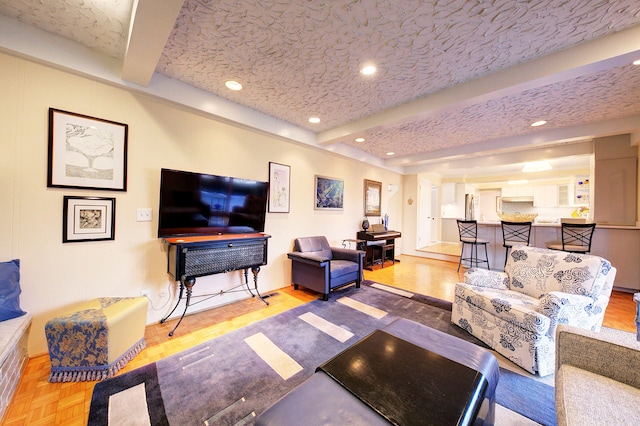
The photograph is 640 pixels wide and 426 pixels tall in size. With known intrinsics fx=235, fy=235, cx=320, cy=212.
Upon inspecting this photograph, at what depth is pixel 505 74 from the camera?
89.1 inches

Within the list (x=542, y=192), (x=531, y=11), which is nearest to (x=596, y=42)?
(x=531, y=11)

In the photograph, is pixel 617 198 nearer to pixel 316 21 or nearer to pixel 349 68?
pixel 349 68

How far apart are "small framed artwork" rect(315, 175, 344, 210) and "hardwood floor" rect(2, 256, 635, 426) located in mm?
1567

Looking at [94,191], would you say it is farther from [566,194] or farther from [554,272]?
[566,194]

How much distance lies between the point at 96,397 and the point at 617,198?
706cm

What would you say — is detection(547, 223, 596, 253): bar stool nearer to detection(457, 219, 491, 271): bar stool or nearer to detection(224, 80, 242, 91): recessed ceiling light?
detection(457, 219, 491, 271): bar stool

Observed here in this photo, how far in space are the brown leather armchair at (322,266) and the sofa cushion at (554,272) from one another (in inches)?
78.6

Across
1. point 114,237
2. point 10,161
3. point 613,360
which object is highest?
point 10,161

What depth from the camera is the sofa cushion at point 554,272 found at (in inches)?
78.6

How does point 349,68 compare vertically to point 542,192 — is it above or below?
above

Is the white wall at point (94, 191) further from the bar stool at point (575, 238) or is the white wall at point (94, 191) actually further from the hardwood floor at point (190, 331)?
the bar stool at point (575, 238)

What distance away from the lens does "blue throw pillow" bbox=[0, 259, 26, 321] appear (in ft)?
5.60

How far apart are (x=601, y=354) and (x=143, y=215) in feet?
12.0

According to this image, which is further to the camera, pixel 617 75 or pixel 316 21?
pixel 617 75
